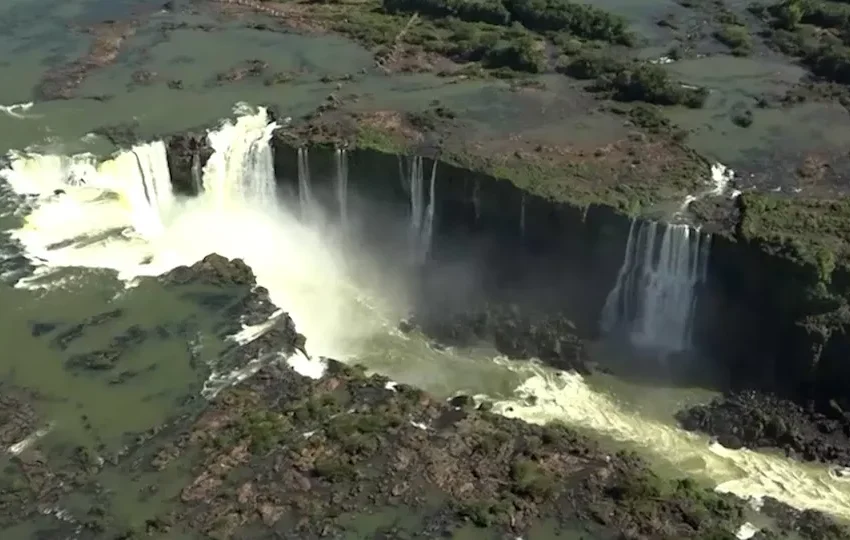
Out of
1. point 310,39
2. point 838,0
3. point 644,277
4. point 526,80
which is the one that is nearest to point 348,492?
point 644,277

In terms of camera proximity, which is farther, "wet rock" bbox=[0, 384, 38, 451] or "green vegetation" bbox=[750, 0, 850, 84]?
"green vegetation" bbox=[750, 0, 850, 84]

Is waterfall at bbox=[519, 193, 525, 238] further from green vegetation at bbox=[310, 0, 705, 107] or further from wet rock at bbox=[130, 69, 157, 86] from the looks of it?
wet rock at bbox=[130, 69, 157, 86]

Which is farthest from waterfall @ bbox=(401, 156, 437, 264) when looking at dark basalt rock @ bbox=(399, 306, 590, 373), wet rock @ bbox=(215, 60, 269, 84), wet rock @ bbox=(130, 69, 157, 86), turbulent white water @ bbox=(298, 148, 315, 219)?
wet rock @ bbox=(130, 69, 157, 86)

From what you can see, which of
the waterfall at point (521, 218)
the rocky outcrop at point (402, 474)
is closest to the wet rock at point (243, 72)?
the waterfall at point (521, 218)

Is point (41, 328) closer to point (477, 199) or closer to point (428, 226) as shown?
point (428, 226)

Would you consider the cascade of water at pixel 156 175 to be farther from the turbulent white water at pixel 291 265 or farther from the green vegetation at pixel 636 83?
the green vegetation at pixel 636 83

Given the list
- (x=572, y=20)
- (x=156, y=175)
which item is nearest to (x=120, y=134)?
(x=156, y=175)
